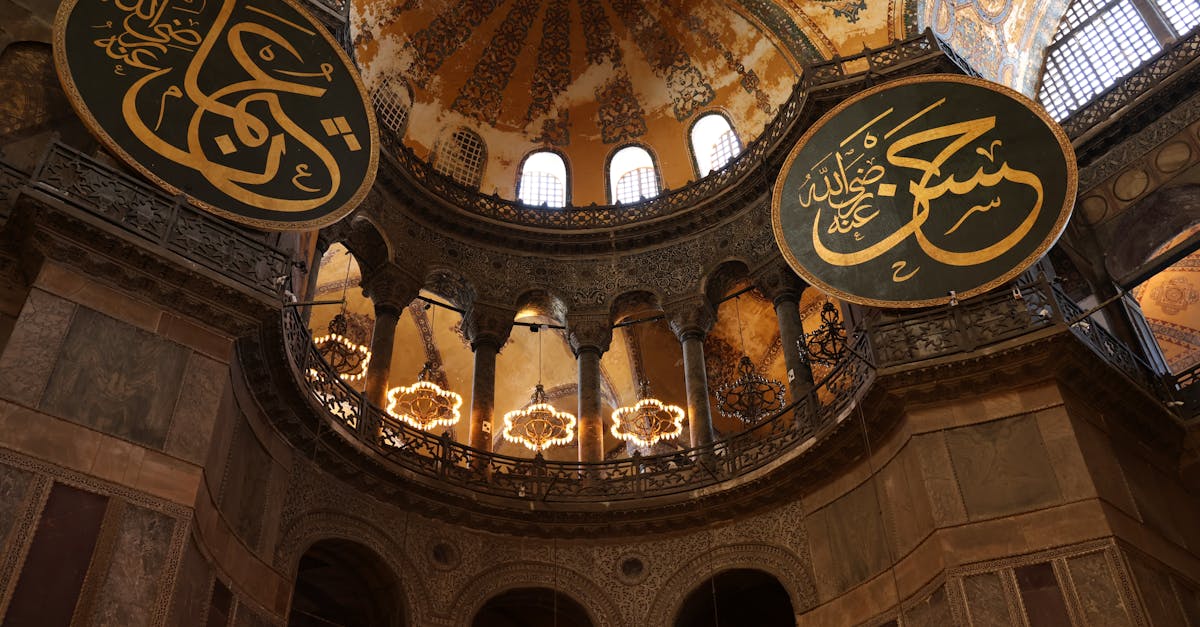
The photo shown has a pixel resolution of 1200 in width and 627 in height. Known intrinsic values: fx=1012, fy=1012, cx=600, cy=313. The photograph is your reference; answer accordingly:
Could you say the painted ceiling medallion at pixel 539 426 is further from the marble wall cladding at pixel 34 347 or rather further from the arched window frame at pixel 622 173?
the marble wall cladding at pixel 34 347

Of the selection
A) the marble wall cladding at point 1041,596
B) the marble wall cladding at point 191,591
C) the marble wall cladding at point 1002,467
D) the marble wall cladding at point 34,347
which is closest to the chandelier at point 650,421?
the marble wall cladding at point 1002,467

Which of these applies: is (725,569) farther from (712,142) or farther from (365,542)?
(712,142)

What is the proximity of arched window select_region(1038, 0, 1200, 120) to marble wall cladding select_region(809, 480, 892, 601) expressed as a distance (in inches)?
265

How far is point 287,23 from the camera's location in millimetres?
10922

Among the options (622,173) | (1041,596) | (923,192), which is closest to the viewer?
(1041,596)

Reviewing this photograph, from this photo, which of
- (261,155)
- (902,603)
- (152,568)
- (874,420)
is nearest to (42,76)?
(261,155)

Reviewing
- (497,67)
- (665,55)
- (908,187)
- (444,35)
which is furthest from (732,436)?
(444,35)

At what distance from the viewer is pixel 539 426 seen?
12625 mm

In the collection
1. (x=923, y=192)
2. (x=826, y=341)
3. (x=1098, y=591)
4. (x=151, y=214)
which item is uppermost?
(x=923, y=192)

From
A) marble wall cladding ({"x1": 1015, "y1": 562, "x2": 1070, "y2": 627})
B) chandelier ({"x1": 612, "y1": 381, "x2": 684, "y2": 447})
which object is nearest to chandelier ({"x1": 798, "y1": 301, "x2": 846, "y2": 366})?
chandelier ({"x1": 612, "y1": 381, "x2": 684, "y2": 447})

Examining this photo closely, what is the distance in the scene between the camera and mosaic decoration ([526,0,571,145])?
15.3 metres

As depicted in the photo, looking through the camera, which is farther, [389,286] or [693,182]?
[693,182]

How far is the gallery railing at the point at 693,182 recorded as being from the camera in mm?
12445

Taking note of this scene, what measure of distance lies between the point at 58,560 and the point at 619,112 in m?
10.7
